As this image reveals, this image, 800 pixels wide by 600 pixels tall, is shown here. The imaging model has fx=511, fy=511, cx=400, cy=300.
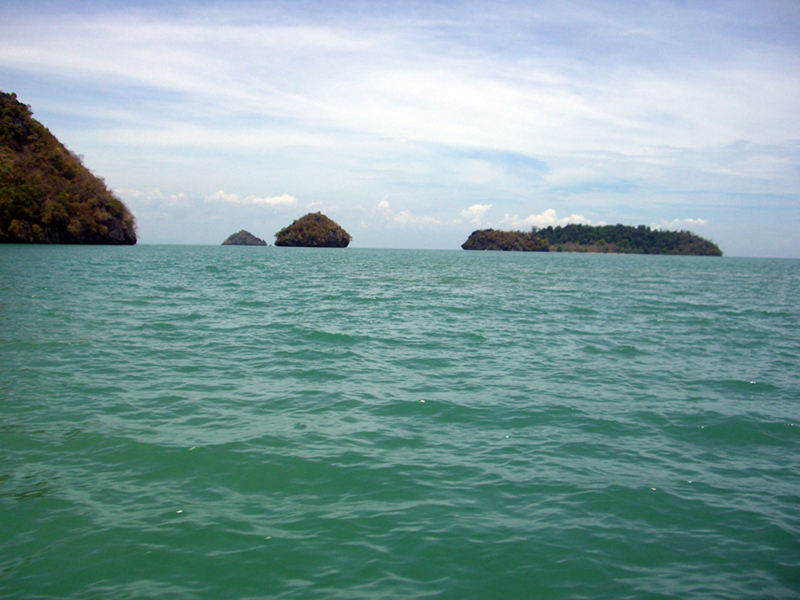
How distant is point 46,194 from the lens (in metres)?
96.7

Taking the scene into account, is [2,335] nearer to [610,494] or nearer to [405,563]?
[405,563]

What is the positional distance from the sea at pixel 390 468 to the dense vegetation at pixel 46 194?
92.2m

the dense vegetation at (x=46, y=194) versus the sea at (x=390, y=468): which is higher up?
the dense vegetation at (x=46, y=194)

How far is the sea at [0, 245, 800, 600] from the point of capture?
533cm

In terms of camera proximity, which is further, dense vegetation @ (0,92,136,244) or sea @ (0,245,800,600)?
dense vegetation @ (0,92,136,244)

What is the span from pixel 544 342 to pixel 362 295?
16060mm

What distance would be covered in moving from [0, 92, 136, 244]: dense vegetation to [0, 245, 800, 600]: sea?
92155mm

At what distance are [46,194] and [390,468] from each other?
4467 inches

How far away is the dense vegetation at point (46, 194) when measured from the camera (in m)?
89.9

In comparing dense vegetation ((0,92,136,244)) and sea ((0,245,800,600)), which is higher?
dense vegetation ((0,92,136,244))

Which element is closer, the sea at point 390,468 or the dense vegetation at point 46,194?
the sea at point 390,468

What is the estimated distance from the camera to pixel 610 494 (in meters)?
7.11

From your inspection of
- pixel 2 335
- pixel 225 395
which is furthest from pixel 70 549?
pixel 2 335

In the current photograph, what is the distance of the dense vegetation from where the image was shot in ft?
295
